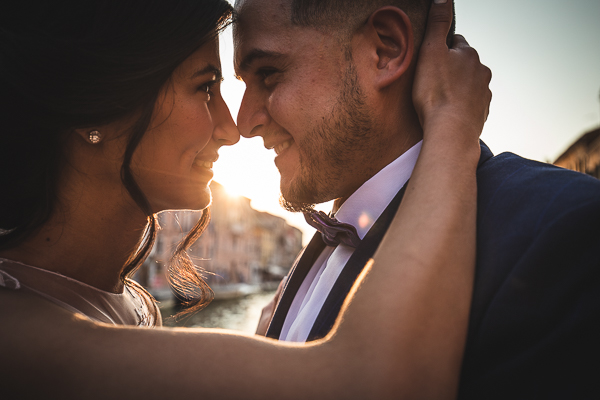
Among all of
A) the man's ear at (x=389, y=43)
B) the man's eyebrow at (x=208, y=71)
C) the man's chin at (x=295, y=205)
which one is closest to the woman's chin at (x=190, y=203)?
the man's chin at (x=295, y=205)

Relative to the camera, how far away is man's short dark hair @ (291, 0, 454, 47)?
192 centimetres

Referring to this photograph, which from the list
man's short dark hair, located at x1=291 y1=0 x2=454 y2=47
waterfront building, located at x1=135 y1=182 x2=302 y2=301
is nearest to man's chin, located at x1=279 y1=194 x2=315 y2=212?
man's short dark hair, located at x1=291 y1=0 x2=454 y2=47

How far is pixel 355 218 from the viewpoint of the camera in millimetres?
1885

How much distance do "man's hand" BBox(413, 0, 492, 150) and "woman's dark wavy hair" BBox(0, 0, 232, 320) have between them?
1198 millimetres

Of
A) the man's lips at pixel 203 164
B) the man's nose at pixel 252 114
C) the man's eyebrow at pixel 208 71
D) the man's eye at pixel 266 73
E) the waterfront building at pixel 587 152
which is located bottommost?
the man's lips at pixel 203 164

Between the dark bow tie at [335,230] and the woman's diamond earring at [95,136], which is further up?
the woman's diamond earring at [95,136]

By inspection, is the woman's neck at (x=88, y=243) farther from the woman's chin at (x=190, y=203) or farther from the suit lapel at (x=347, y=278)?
the suit lapel at (x=347, y=278)

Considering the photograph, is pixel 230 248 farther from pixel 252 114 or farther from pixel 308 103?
pixel 308 103

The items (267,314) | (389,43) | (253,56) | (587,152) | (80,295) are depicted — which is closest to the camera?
(80,295)

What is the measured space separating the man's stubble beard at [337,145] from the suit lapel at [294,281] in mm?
310

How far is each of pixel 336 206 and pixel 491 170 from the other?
1113mm

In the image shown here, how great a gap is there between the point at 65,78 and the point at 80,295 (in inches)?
39.0

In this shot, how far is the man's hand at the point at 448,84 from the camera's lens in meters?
1.38

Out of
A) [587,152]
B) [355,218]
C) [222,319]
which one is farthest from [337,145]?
[222,319]
